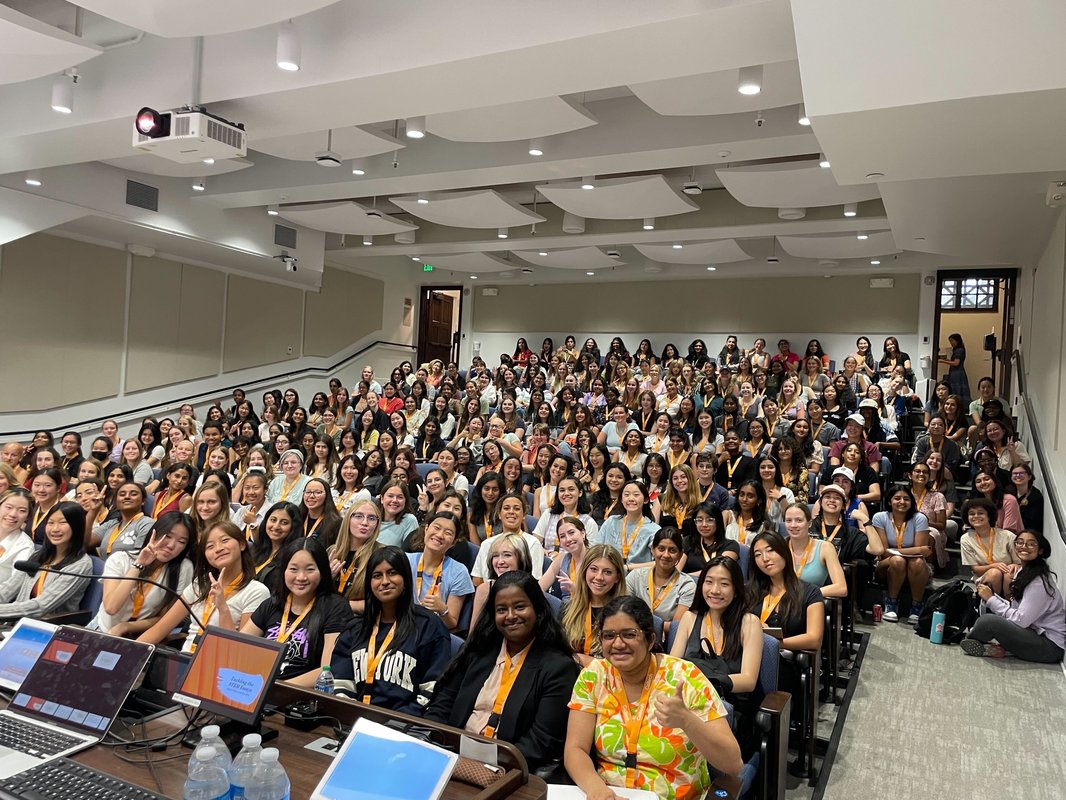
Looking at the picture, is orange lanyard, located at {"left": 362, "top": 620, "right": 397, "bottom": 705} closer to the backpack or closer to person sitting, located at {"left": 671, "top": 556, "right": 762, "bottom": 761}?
person sitting, located at {"left": 671, "top": 556, "right": 762, "bottom": 761}

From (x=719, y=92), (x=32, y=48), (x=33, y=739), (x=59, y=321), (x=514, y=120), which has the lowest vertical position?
(x=33, y=739)

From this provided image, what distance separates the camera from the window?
1082 centimetres

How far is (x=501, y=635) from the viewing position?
101 inches

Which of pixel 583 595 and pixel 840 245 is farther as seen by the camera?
pixel 840 245

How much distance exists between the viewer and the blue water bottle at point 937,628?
4.91 m

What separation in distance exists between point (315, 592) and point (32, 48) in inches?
138

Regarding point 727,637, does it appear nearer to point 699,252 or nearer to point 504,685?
point 504,685

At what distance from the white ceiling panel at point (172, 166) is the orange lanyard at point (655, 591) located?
18.6 feet

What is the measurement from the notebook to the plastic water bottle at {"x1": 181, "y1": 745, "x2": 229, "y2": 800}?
0.61 ft

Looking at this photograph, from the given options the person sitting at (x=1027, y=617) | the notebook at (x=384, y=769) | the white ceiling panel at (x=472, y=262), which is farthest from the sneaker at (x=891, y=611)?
the white ceiling panel at (x=472, y=262)

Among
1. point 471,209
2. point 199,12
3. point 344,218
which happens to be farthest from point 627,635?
point 344,218

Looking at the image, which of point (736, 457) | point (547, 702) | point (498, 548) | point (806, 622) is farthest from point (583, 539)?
point (736, 457)

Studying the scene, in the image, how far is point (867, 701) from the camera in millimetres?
3934

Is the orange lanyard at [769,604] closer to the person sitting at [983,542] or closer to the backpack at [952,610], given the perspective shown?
the backpack at [952,610]
